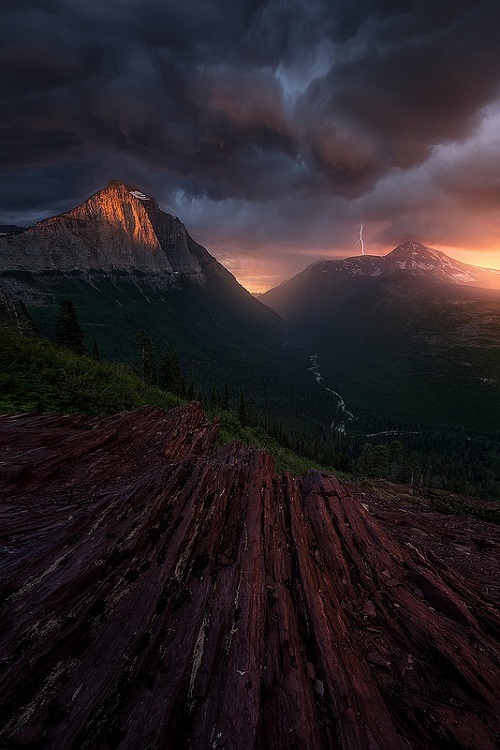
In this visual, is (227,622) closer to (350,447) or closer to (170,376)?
(170,376)

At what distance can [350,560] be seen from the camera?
1000 cm

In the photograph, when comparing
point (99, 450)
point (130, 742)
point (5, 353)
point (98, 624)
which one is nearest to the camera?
point (130, 742)

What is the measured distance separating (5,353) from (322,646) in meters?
26.4

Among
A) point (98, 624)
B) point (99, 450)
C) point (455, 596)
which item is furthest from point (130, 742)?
point (99, 450)

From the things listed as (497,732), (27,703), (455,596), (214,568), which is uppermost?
(27,703)

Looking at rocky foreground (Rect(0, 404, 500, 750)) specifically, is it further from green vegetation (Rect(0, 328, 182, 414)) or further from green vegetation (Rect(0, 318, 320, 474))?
green vegetation (Rect(0, 318, 320, 474))

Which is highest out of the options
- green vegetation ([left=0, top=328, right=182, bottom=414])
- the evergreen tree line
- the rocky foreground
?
green vegetation ([left=0, top=328, right=182, bottom=414])

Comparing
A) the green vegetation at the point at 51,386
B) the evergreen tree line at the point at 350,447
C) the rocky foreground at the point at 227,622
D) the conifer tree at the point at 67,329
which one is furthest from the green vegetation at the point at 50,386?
the conifer tree at the point at 67,329

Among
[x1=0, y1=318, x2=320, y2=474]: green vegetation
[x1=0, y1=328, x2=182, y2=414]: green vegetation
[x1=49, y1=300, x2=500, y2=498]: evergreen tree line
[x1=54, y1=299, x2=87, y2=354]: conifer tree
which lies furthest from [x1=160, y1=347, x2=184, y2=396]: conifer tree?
[x1=0, y1=328, x2=182, y2=414]: green vegetation

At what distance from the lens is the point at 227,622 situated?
6.67 meters

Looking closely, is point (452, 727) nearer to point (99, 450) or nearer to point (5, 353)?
point (99, 450)

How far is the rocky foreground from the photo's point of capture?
5.02 m

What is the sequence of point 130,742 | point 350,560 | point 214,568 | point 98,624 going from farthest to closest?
point 350,560 → point 214,568 → point 98,624 → point 130,742

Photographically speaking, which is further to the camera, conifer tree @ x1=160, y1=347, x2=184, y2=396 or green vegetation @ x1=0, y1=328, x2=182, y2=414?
conifer tree @ x1=160, y1=347, x2=184, y2=396
